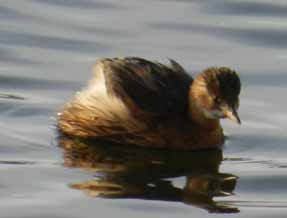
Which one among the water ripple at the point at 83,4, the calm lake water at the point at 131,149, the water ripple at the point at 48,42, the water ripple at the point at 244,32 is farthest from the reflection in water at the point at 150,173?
the water ripple at the point at 83,4

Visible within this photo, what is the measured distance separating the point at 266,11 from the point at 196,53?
6.26 ft

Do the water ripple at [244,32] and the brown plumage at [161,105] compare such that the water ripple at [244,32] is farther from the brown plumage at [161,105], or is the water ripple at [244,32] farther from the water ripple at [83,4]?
the brown plumage at [161,105]

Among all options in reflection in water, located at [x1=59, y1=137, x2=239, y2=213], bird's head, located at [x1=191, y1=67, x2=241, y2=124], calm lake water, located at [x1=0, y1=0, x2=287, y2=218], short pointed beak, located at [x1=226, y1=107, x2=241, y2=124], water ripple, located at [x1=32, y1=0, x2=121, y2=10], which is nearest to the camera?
calm lake water, located at [x1=0, y1=0, x2=287, y2=218]

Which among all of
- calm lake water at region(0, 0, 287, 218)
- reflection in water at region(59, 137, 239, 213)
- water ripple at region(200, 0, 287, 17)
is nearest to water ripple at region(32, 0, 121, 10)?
calm lake water at region(0, 0, 287, 218)

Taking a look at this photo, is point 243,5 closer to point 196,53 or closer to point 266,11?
point 266,11

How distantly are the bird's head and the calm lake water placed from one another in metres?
0.33

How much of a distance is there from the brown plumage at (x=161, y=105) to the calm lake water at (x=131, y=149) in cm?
14

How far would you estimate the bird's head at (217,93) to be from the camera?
11219 mm

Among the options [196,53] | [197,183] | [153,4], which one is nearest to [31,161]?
[197,183]

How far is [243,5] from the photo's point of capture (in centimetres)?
1546

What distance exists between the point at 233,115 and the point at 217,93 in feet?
0.93

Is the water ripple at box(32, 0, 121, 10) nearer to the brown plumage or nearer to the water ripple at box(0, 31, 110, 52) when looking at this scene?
the water ripple at box(0, 31, 110, 52)

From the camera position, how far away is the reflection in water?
10.0m

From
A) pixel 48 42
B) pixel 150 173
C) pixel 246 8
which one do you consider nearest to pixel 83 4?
pixel 48 42
